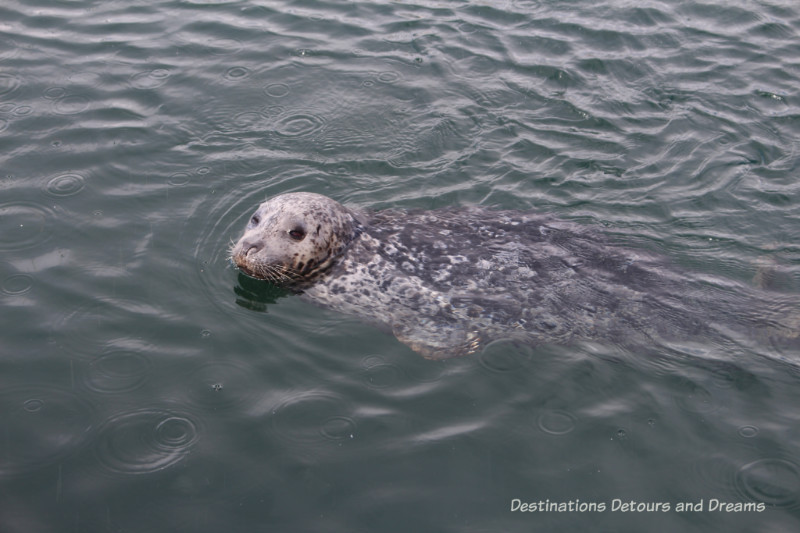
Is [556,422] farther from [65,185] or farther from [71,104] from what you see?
[71,104]

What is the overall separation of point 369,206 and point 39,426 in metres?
4.24

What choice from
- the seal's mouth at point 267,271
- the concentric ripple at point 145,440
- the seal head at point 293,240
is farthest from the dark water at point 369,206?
the seal head at point 293,240

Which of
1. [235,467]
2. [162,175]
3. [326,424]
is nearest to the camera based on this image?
[235,467]

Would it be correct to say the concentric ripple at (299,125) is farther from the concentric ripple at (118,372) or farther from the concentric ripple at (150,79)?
the concentric ripple at (118,372)

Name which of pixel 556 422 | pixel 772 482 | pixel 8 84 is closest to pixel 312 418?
pixel 556 422

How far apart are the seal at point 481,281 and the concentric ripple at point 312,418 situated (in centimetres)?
104

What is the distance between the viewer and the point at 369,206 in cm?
852

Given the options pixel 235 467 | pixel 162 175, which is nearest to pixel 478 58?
pixel 162 175

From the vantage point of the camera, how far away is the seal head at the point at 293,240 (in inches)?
284

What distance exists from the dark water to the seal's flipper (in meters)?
0.12

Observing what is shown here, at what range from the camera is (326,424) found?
19.1 ft

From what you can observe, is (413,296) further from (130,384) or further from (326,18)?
(326,18)

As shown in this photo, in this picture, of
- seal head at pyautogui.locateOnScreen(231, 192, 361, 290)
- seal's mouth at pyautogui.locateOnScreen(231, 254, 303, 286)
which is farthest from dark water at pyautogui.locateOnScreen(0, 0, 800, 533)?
seal head at pyautogui.locateOnScreen(231, 192, 361, 290)

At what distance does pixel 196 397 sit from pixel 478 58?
7.31 metres
